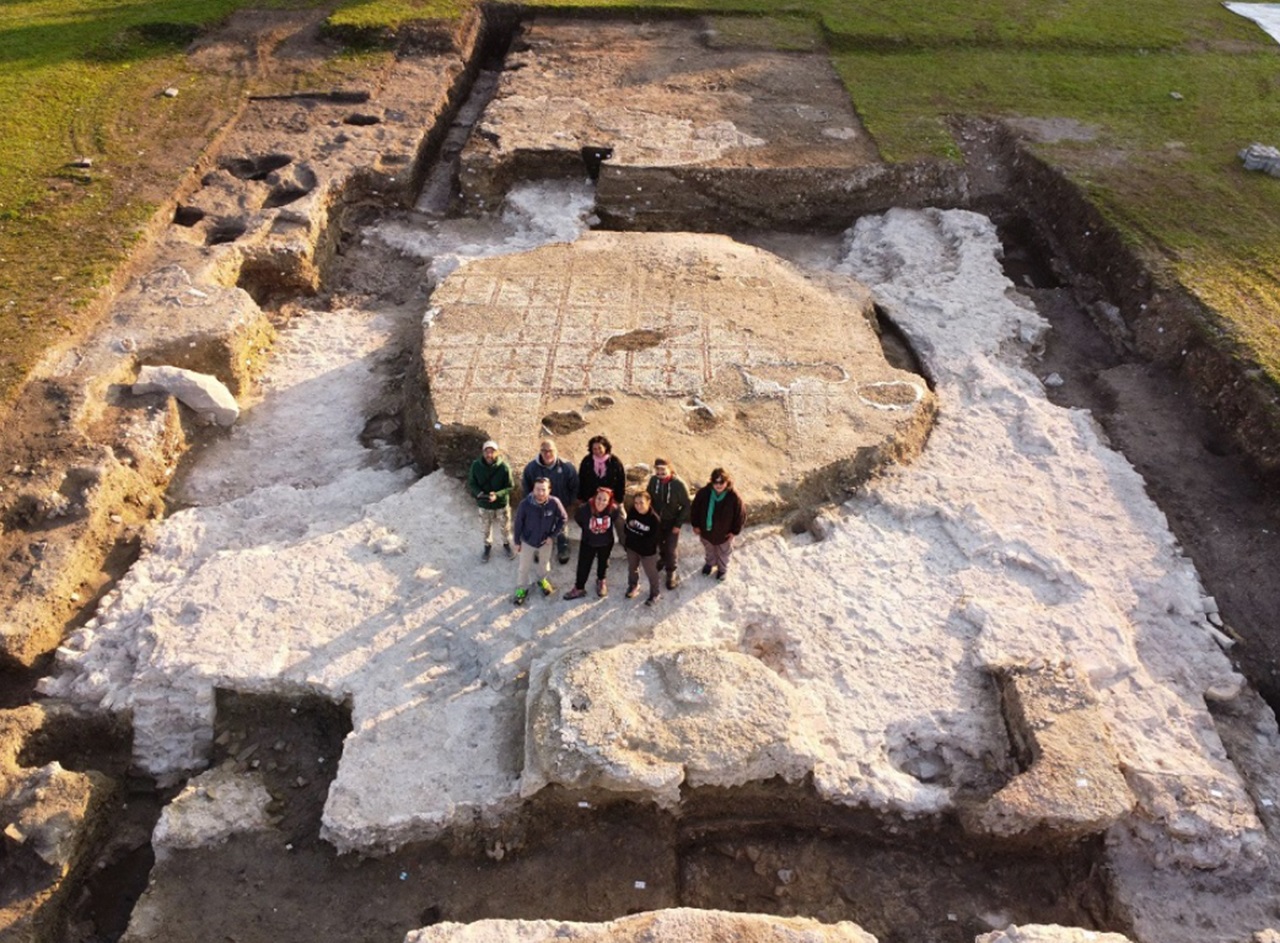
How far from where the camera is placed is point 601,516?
6320 millimetres

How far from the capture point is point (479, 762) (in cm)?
572

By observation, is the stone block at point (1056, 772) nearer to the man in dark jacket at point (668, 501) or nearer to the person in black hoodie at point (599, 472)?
the man in dark jacket at point (668, 501)

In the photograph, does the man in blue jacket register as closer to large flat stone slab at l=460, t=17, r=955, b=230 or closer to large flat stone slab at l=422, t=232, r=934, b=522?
large flat stone slab at l=422, t=232, r=934, b=522

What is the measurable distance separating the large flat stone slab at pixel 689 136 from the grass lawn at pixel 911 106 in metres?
0.67

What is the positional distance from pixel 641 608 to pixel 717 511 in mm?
887

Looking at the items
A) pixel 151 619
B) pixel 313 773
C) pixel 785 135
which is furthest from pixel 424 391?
pixel 785 135

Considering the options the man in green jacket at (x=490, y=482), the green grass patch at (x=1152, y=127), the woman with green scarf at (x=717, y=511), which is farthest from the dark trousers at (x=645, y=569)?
the green grass patch at (x=1152, y=127)

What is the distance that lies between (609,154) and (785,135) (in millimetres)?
2344

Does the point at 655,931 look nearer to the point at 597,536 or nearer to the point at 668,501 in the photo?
the point at 597,536

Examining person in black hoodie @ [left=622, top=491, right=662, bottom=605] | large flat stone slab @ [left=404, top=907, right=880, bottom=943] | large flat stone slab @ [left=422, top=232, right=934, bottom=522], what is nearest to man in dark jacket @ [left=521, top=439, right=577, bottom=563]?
person in black hoodie @ [left=622, top=491, right=662, bottom=605]

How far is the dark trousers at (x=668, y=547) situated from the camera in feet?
21.1

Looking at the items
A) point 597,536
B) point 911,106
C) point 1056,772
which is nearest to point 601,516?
point 597,536

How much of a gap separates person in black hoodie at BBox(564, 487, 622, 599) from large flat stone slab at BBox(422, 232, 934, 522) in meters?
1.13

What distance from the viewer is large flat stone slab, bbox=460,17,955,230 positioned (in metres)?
11.9
